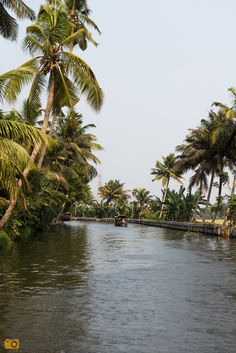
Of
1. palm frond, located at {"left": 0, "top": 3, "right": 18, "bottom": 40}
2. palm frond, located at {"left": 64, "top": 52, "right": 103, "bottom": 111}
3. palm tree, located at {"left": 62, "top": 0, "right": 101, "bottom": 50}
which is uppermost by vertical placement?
palm tree, located at {"left": 62, "top": 0, "right": 101, "bottom": 50}

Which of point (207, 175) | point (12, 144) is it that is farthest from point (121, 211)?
point (12, 144)

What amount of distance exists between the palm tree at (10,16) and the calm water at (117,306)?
903cm

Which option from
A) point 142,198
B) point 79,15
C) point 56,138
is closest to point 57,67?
point 79,15

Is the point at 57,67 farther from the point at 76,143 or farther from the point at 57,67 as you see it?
the point at 76,143

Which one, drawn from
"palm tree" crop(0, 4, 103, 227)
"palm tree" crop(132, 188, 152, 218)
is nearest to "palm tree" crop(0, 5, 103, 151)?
"palm tree" crop(0, 4, 103, 227)

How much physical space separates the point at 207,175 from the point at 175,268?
116 feet

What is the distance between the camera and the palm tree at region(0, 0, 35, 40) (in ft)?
56.1

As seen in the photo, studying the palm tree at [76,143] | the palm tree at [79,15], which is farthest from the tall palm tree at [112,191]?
the palm tree at [79,15]

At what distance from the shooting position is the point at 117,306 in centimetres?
1062

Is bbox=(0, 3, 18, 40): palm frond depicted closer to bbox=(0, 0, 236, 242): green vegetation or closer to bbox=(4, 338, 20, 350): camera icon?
bbox=(0, 0, 236, 242): green vegetation

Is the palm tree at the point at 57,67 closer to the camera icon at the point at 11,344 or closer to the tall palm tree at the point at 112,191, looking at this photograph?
the camera icon at the point at 11,344

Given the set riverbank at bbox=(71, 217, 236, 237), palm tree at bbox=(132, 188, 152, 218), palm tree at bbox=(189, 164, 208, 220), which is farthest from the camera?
palm tree at bbox=(132, 188, 152, 218)

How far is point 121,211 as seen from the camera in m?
105

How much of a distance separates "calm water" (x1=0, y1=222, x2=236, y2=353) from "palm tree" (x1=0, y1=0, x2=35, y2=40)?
903cm
